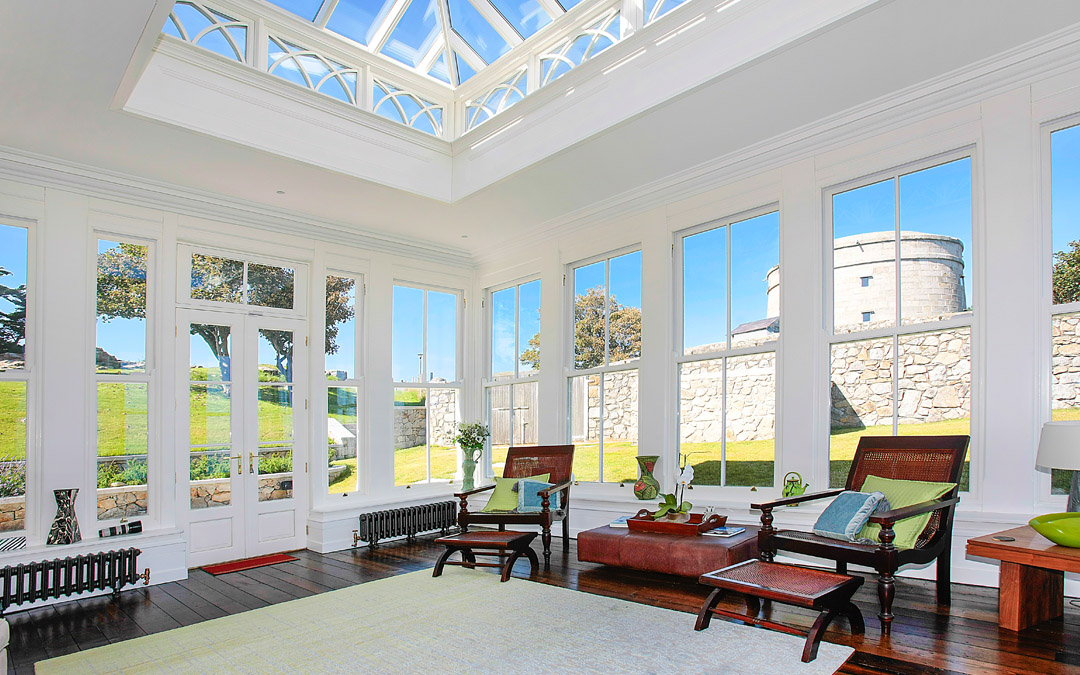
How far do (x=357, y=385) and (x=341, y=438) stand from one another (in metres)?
0.59

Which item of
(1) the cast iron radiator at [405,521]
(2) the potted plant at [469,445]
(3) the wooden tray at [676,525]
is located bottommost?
(1) the cast iron radiator at [405,521]

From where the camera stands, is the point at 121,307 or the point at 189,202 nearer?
the point at 121,307

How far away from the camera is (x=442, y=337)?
8.16 m

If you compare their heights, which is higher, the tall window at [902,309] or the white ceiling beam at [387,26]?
the white ceiling beam at [387,26]

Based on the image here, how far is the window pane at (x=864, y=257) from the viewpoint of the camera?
4922 mm

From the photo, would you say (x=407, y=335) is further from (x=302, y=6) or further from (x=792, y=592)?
(x=792, y=592)

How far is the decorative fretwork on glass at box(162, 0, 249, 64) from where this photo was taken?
480cm

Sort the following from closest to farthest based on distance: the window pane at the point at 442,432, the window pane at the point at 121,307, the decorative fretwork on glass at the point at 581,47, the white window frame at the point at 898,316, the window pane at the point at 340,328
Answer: the white window frame at the point at 898,316 < the decorative fretwork on glass at the point at 581,47 < the window pane at the point at 121,307 < the window pane at the point at 340,328 < the window pane at the point at 442,432

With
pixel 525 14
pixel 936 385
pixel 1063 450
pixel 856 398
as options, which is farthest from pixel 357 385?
pixel 1063 450

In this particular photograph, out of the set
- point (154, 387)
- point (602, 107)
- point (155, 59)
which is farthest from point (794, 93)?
point (154, 387)

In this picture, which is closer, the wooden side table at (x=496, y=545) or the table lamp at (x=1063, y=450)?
the table lamp at (x=1063, y=450)

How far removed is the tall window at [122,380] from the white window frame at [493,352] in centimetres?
369

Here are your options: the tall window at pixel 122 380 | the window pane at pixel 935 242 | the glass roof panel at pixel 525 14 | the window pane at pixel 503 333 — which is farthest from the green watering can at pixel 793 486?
the tall window at pixel 122 380

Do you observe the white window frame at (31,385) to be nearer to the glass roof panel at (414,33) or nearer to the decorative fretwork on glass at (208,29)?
the decorative fretwork on glass at (208,29)
